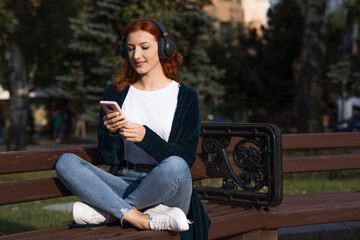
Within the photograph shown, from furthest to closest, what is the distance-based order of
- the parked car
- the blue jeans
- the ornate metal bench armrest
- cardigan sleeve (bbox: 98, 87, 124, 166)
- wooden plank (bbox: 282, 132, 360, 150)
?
the parked car, wooden plank (bbox: 282, 132, 360, 150), the ornate metal bench armrest, cardigan sleeve (bbox: 98, 87, 124, 166), the blue jeans

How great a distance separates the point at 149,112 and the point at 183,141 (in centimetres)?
27


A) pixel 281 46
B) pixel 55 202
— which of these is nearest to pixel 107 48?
pixel 55 202

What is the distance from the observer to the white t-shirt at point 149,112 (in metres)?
3.57

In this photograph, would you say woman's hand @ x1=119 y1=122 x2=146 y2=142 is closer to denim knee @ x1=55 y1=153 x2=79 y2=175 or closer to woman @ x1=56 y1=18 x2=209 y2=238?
woman @ x1=56 y1=18 x2=209 y2=238

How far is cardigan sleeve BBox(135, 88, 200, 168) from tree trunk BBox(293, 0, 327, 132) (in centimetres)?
1205

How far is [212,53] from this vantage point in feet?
110

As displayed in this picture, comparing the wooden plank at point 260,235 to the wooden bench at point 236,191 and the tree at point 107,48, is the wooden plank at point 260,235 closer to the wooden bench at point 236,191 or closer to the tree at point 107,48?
the wooden bench at point 236,191

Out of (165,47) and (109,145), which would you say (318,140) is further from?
(109,145)

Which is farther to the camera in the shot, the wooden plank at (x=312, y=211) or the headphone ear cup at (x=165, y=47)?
the wooden plank at (x=312, y=211)

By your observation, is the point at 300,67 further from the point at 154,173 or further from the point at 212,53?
the point at 212,53

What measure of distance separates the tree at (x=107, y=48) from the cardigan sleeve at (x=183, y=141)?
1329 cm

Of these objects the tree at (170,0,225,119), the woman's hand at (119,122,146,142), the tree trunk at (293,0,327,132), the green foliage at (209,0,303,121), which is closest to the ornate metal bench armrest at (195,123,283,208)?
the woman's hand at (119,122,146,142)

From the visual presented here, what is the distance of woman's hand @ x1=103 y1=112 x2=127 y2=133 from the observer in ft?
10.6

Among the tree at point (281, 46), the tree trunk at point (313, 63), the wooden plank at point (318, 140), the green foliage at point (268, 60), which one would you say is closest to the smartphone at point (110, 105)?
the wooden plank at point (318, 140)
